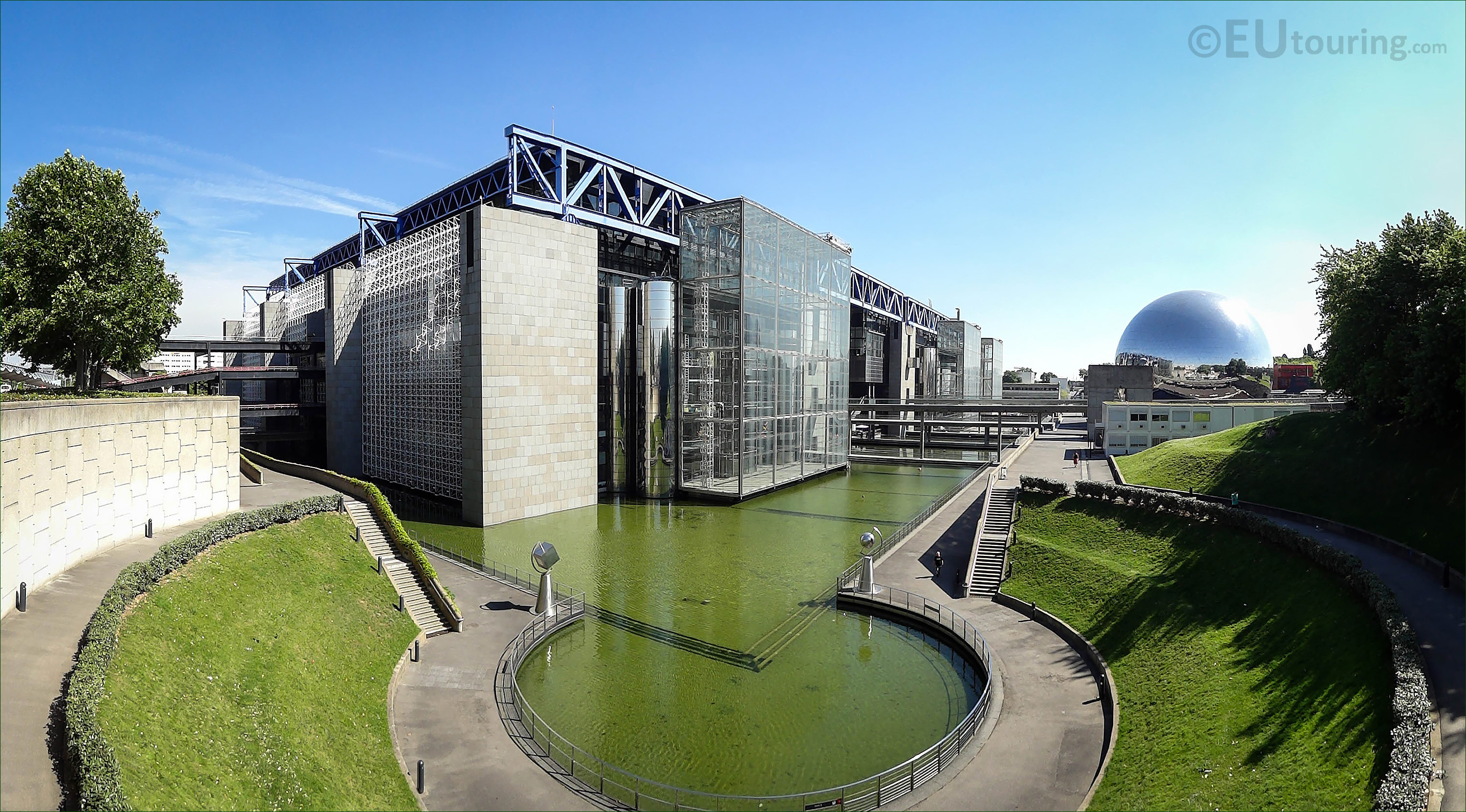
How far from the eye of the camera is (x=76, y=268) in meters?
29.4

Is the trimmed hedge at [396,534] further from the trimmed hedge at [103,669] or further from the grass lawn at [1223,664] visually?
the grass lawn at [1223,664]

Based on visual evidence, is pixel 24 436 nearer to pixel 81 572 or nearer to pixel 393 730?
pixel 81 572

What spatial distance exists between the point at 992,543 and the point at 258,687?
3153cm

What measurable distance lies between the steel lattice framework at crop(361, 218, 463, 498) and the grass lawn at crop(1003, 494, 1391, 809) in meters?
39.2

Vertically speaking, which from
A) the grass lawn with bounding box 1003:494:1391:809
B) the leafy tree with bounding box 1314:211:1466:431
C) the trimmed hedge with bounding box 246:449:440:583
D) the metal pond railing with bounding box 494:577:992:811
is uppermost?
the leafy tree with bounding box 1314:211:1466:431

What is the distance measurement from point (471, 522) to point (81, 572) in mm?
24879

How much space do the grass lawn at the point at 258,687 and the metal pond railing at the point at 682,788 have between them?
11.5 ft

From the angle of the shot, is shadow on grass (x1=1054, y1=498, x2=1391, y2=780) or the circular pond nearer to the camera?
shadow on grass (x1=1054, y1=498, x2=1391, y2=780)

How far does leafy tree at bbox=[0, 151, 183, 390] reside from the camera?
28500 mm

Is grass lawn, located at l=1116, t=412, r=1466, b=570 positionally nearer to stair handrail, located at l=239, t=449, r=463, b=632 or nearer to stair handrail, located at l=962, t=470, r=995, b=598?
stair handrail, located at l=962, t=470, r=995, b=598

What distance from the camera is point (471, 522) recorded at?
143 feet

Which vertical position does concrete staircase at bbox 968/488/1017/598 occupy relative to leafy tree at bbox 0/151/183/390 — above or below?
below

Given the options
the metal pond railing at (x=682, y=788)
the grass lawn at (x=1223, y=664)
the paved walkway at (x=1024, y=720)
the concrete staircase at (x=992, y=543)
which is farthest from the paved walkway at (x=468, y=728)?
the concrete staircase at (x=992, y=543)

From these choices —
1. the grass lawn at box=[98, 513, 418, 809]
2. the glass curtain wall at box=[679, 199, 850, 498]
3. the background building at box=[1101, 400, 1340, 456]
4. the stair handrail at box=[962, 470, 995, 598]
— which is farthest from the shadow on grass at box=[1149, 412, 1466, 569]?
the grass lawn at box=[98, 513, 418, 809]
